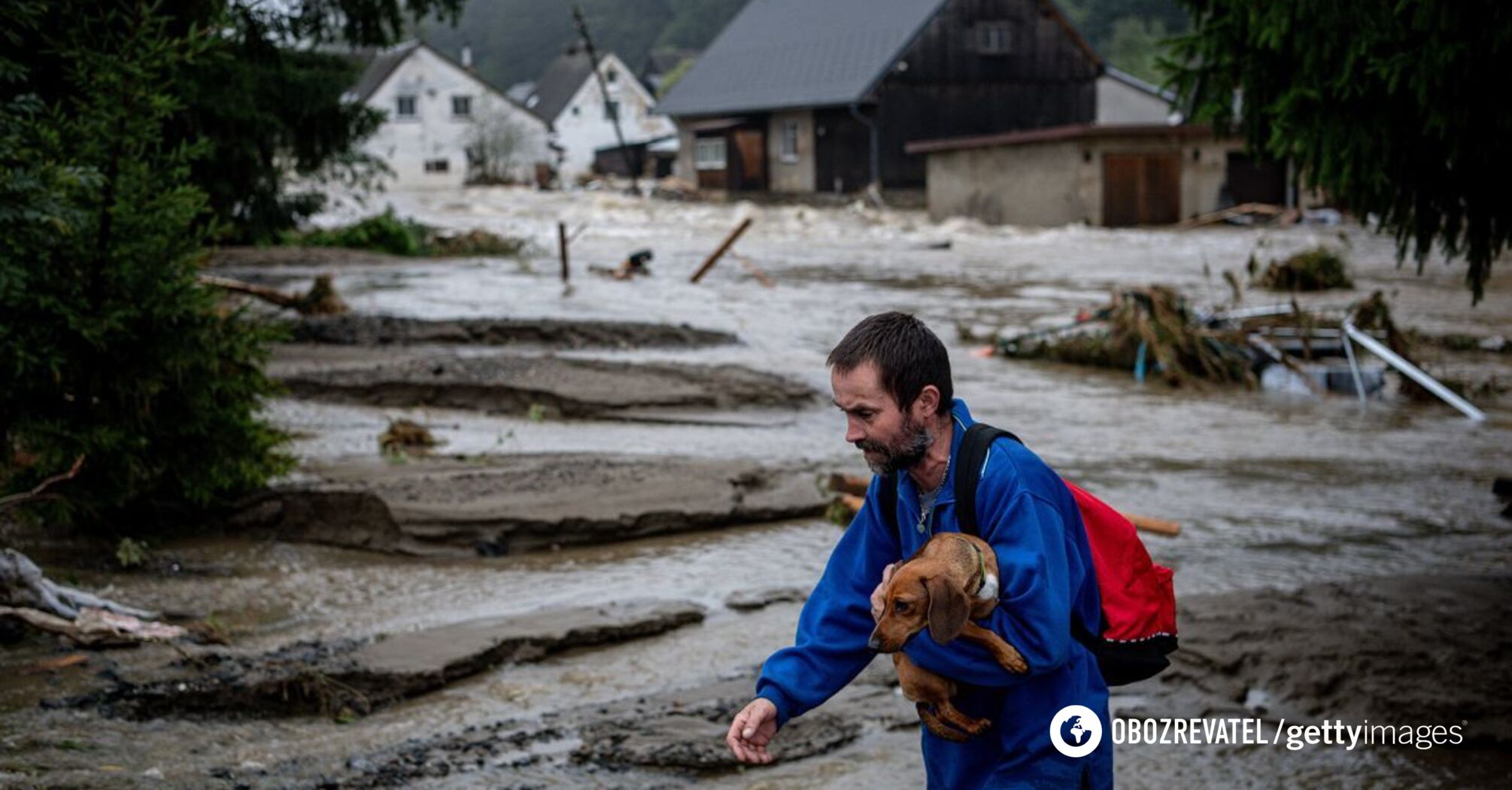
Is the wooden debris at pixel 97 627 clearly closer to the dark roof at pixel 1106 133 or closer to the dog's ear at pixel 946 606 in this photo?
the dog's ear at pixel 946 606

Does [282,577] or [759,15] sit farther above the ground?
[759,15]

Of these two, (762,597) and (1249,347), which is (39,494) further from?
(1249,347)

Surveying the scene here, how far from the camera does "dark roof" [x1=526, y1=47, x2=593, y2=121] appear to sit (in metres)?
82.9

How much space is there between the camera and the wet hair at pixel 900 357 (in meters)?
2.95

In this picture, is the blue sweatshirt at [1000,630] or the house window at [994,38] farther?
the house window at [994,38]

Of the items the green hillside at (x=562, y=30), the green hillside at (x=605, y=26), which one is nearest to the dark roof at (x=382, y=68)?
the green hillside at (x=605, y=26)

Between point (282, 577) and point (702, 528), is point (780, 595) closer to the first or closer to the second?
point (702, 528)

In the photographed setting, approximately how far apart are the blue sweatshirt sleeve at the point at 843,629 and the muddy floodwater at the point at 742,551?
6.26 feet

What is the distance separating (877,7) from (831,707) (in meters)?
54.4

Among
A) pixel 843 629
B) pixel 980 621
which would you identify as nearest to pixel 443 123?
pixel 843 629

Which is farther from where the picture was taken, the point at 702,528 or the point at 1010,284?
the point at 1010,284

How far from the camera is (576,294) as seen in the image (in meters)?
23.5

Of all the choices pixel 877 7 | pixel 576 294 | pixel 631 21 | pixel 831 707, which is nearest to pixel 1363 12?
pixel 831 707

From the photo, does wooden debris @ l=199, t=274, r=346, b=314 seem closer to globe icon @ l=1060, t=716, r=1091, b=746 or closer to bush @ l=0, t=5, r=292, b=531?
bush @ l=0, t=5, r=292, b=531
